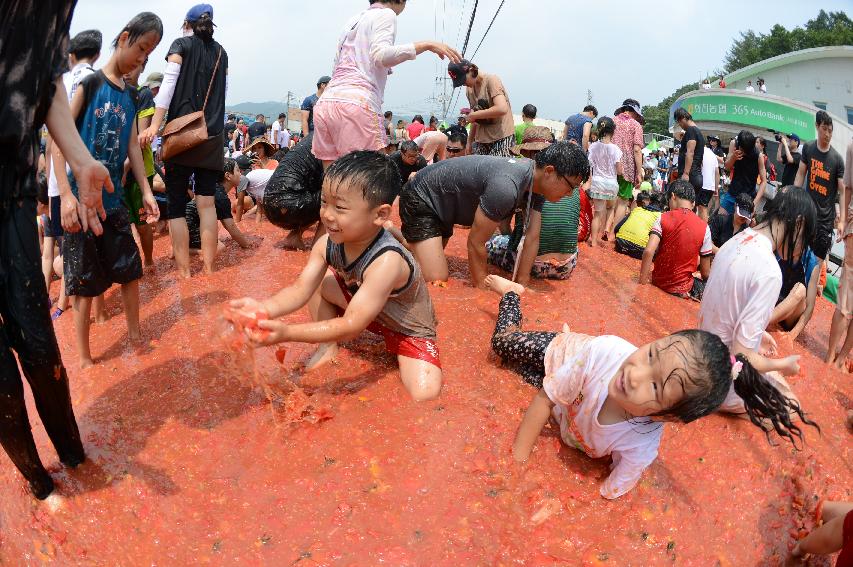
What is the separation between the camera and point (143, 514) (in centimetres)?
243

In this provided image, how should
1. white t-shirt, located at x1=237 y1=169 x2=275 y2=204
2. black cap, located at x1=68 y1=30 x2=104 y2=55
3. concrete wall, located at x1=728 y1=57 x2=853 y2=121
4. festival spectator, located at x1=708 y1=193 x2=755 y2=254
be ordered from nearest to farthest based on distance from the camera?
black cap, located at x1=68 y1=30 x2=104 y2=55, white t-shirt, located at x1=237 y1=169 x2=275 y2=204, festival spectator, located at x1=708 y1=193 x2=755 y2=254, concrete wall, located at x1=728 y1=57 x2=853 y2=121

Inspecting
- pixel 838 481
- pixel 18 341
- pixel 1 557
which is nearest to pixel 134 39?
pixel 18 341

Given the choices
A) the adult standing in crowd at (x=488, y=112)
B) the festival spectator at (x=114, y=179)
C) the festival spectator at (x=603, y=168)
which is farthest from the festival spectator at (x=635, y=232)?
the festival spectator at (x=114, y=179)

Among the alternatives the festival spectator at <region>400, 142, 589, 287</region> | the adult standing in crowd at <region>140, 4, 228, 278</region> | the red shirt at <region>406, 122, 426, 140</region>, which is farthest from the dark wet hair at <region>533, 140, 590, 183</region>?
the red shirt at <region>406, 122, 426, 140</region>

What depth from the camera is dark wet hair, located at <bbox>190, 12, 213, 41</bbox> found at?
4660mm

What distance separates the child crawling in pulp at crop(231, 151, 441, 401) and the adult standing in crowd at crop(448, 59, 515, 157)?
3.66 m

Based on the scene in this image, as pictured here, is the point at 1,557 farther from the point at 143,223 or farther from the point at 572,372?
the point at 143,223

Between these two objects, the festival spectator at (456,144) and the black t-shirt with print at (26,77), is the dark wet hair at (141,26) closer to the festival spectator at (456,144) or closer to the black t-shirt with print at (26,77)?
the black t-shirt with print at (26,77)

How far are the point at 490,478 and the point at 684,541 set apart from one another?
0.90m

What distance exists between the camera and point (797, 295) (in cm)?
541

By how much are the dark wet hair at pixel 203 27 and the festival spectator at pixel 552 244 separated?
2.91m

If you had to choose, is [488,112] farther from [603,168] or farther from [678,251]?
[678,251]

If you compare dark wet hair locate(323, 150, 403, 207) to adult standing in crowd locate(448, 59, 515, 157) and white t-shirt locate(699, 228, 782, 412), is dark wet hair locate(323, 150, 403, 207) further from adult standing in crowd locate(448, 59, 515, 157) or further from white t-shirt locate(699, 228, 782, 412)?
adult standing in crowd locate(448, 59, 515, 157)

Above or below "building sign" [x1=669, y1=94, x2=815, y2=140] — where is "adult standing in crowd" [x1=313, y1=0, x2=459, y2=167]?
above
